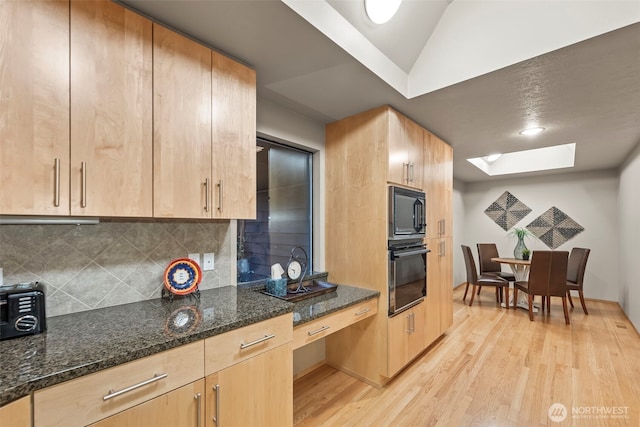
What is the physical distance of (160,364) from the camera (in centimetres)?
107

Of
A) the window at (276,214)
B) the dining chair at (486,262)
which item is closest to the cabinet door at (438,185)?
the window at (276,214)

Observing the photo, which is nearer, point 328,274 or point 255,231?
point 255,231

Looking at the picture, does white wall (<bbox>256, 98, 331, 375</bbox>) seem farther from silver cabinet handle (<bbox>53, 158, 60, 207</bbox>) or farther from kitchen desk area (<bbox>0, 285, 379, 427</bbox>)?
silver cabinet handle (<bbox>53, 158, 60, 207</bbox>)

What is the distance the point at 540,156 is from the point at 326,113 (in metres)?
4.49

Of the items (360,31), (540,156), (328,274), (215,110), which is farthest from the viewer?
(540,156)

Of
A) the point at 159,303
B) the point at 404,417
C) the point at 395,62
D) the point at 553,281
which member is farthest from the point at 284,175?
the point at 553,281

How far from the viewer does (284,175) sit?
2.64 m

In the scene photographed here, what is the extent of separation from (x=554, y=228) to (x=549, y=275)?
1985 mm

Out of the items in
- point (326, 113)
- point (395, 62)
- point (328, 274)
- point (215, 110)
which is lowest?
point (328, 274)

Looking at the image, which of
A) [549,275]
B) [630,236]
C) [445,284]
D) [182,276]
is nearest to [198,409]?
[182,276]

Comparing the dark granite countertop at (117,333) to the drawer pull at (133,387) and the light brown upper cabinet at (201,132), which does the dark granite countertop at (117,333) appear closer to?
the drawer pull at (133,387)

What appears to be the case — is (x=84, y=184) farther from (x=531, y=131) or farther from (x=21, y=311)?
(x=531, y=131)

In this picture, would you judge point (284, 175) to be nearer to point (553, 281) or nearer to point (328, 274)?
point (328, 274)

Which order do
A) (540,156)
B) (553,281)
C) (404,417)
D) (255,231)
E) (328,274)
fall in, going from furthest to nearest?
(540,156), (553,281), (328,274), (255,231), (404,417)
